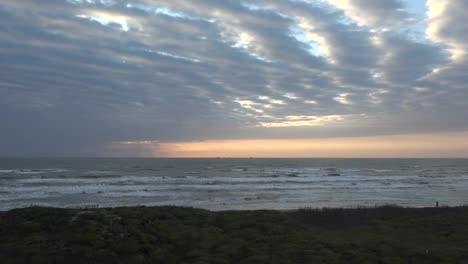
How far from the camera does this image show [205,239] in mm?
12562

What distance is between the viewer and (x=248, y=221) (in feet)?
50.1

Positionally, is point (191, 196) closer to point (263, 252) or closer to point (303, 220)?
point (303, 220)

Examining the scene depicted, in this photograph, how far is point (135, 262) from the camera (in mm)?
10125

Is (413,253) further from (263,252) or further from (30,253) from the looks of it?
(30,253)

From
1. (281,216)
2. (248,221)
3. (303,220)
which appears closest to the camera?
(248,221)

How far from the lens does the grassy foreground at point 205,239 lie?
1046 cm

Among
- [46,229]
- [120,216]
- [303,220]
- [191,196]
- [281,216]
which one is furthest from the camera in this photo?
[191,196]

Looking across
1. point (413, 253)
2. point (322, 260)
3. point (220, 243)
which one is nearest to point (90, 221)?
point (220, 243)

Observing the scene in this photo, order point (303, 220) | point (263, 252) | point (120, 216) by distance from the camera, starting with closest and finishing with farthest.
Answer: point (263, 252), point (120, 216), point (303, 220)

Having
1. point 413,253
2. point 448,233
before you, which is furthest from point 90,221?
point 448,233

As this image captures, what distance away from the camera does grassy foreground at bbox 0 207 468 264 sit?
34.3 ft

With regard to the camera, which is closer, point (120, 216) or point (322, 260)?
point (322, 260)

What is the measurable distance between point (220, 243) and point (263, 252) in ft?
5.37

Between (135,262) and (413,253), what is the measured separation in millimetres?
8050
